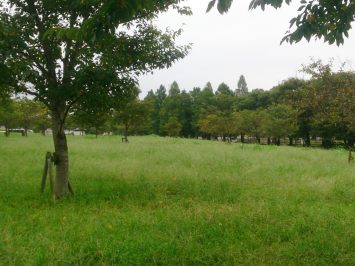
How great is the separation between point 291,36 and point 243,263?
3372 millimetres

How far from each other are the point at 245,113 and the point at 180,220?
50905 mm

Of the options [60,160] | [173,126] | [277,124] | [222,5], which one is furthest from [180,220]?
[173,126]

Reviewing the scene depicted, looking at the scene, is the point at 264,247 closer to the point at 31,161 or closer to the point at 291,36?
the point at 291,36

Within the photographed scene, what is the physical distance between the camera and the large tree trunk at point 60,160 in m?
9.94

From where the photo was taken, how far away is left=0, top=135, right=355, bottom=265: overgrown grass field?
5.75 metres

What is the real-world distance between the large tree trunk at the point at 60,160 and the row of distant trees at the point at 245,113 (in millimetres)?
992

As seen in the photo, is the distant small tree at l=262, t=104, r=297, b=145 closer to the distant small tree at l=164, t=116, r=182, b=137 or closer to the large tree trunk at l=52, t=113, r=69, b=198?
the distant small tree at l=164, t=116, r=182, b=137

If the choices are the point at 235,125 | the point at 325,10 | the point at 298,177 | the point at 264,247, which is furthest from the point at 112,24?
the point at 235,125

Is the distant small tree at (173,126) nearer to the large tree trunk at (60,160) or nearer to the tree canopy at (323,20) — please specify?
the large tree trunk at (60,160)

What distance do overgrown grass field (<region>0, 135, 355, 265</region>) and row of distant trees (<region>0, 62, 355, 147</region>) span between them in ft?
8.34

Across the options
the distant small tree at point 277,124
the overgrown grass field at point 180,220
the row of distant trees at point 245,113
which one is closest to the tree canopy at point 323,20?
the overgrown grass field at point 180,220

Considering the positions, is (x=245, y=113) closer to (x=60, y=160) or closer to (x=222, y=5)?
(x=60, y=160)

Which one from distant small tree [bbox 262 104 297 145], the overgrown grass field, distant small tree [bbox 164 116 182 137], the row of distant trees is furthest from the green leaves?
distant small tree [bbox 164 116 182 137]

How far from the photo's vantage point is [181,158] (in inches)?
761
